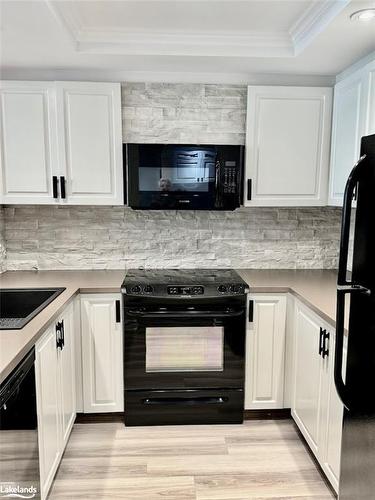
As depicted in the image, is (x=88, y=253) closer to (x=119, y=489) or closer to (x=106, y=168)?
(x=106, y=168)

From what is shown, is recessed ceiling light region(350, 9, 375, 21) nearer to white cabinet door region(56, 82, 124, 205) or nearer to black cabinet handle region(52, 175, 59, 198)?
white cabinet door region(56, 82, 124, 205)

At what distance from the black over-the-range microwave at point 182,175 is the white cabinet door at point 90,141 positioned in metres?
0.13

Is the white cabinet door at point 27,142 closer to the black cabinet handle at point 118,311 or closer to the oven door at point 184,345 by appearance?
the black cabinet handle at point 118,311

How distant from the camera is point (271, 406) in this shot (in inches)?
104

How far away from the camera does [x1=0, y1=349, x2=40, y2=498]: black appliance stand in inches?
54.0

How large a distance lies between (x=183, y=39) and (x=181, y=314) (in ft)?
5.45

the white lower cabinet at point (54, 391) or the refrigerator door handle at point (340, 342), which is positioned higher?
the refrigerator door handle at point (340, 342)

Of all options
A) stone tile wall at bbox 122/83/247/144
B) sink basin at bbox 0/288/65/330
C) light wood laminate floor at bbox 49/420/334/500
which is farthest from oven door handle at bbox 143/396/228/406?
stone tile wall at bbox 122/83/247/144

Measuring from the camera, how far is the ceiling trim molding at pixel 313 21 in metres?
1.81

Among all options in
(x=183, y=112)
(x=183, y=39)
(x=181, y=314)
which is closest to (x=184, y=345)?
(x=181, y=314)

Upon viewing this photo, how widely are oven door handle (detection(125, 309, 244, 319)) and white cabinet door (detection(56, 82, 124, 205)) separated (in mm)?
782

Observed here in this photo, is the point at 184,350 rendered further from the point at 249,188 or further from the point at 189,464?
the point at 249,188

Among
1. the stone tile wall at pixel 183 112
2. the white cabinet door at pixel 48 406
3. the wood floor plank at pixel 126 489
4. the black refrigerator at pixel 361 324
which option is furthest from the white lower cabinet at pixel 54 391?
the stone tile wall at pixel 183 112

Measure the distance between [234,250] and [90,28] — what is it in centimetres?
177
